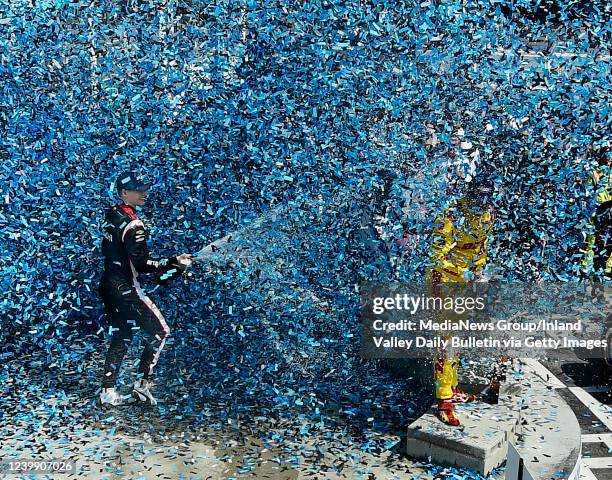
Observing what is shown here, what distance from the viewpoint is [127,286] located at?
494 centimetres

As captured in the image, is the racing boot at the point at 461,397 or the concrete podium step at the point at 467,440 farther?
the racing boot at the point at 461,397

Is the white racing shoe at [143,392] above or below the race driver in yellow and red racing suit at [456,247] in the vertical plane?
below

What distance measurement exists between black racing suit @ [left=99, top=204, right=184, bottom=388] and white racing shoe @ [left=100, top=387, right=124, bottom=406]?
0.04 metres

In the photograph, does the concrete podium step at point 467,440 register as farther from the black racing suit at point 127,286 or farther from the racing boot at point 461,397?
the black racing suit at point 127,286

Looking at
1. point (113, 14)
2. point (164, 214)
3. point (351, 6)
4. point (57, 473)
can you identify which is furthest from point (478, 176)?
point (57, 473)

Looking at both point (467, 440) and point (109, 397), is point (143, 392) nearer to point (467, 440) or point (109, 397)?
point (109, 397)

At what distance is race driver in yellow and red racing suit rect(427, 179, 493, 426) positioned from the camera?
4.40 meters

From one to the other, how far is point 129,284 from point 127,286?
2cm

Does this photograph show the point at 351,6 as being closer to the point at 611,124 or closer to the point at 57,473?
the point at 611,124

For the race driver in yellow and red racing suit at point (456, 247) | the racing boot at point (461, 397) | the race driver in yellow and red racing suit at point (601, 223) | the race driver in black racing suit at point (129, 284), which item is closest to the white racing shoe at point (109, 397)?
the race driver in black racing suit at point (129, 284)

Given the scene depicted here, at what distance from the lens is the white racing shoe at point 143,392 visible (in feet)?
16.3

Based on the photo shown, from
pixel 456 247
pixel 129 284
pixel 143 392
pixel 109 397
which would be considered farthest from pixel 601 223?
pixel 109 397

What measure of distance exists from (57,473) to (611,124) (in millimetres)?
4375

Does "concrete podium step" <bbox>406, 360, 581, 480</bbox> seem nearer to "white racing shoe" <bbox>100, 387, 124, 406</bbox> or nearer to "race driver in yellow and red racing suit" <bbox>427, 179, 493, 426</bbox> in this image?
"race driver in yellow and red racing suit" <bbox>427, 179, 493, 426</bbox>
